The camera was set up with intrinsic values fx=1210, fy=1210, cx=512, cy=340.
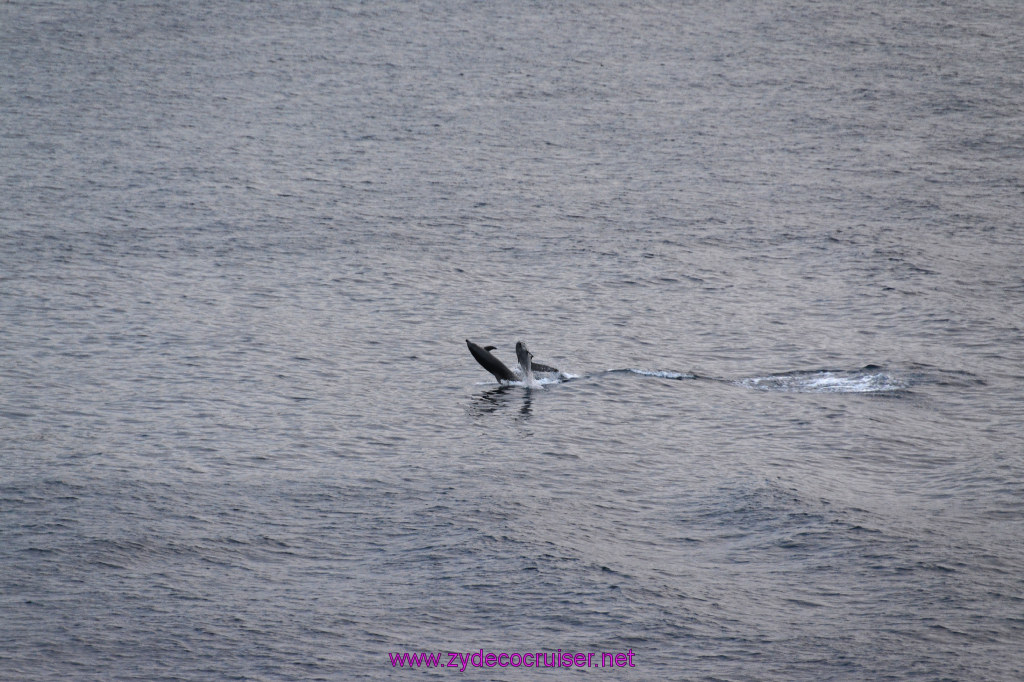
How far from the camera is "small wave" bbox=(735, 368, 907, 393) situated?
3669 centimetres

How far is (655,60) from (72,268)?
40.0m

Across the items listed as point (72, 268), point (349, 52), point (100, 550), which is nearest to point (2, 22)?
point (349, 52)

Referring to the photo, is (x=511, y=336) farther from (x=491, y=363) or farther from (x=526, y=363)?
(x=526, y=363)

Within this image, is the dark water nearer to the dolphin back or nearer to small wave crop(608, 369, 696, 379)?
small wave crop(608, 369, 696, 379)

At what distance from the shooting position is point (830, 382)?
37156 mm

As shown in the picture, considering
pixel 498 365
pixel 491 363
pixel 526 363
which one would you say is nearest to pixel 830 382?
pixel 526 363

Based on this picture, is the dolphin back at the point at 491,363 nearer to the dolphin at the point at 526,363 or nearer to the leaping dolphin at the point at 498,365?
the leaping dolphin at the point at 498,365

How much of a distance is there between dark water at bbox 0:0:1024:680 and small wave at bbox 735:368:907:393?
0.25 meters

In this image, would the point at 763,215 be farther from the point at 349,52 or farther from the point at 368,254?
the point at 349,52

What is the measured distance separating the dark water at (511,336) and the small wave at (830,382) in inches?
9.8

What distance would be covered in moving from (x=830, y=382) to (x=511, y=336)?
10729mm

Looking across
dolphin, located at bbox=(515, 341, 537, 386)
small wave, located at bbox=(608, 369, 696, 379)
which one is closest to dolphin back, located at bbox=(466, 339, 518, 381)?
dolphin, located at bbox=(515, 341, 537, 386)

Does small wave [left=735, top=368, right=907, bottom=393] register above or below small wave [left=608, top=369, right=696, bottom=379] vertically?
above

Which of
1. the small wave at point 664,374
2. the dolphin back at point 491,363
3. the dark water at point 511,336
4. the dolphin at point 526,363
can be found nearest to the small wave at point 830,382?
the dark water at point 511,336
